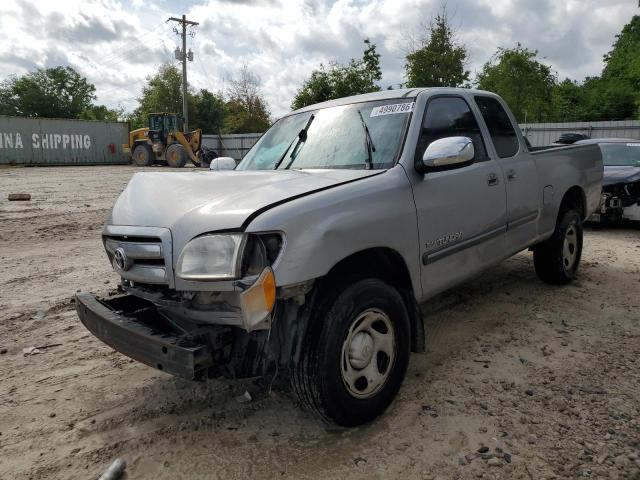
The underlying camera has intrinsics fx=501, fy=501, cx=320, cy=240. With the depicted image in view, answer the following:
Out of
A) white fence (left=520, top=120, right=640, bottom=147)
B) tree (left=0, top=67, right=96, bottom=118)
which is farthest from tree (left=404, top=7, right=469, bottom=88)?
tree (left=0, top=67, right=96, bottom=118)

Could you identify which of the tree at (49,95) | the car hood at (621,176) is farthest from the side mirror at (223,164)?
the tree at (49,95)

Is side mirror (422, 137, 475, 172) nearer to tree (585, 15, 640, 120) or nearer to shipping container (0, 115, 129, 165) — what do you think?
shipping container (0, 115, 129, 165)

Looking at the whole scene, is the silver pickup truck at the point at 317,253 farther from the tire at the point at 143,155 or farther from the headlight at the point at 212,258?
the tire at the point at 143,155

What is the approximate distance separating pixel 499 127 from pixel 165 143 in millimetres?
25295

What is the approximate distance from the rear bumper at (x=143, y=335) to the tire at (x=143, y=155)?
26557mm

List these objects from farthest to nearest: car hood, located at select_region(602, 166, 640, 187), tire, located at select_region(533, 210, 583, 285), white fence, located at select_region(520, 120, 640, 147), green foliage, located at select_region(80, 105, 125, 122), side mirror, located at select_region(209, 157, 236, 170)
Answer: green foliage, located at select_region(80, 105, 125, 122), white fence, located at select_region(520, 120, 640, 147), car hood, located at select_region(602, 166, 640, 187), tire, located at select_region(533, 210, 583, 285), side mirror, located at select_region(209, 157, 236, 170)

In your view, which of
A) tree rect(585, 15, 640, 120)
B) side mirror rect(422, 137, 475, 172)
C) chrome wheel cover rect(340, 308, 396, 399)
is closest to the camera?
chrome wheel cover rect(340, 308, 396, 399)

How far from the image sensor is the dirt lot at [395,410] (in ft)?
7.99

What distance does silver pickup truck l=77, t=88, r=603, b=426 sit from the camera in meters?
2.30

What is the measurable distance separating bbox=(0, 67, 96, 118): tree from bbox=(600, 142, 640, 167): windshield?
6770 cm

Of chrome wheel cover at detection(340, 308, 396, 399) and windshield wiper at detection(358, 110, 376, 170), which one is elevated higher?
windshield wiper at detection(358, 110, 376, 170)

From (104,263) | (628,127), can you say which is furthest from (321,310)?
(628,127)

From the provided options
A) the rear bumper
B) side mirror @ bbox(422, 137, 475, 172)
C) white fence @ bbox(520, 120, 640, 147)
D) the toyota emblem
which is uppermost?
white fence @ bbox(520, 120, 640, 147)

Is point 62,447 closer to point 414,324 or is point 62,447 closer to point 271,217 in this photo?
point 271,217
